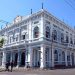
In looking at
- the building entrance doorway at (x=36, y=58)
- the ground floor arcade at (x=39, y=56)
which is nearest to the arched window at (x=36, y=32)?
the ground floor arcade at (x=39, y=56)

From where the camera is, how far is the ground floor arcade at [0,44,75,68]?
31216 millimetres

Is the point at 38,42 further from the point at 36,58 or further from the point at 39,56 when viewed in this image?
the point at 36,58

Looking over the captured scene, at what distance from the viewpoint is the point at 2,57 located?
43000 millimetres

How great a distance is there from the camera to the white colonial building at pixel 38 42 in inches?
1245

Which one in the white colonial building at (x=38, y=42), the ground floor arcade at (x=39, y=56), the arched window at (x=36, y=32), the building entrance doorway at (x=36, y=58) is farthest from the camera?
the building entrance doorway at (x=36, y=58)

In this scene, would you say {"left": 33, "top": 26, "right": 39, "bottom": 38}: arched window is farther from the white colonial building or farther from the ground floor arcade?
the ground floor arcade

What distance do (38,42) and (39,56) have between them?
3.54 meters

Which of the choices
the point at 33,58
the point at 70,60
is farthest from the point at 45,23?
the point at 70,60

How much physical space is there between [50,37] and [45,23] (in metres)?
3.23

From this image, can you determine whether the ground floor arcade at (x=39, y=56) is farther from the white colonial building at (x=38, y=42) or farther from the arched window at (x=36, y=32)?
the arched window at (x=36, y=32)

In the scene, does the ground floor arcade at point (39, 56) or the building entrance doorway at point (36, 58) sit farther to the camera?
the building entrance doorway at point (36, 58)

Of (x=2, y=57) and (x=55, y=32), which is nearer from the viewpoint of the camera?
(x=55, y=32)

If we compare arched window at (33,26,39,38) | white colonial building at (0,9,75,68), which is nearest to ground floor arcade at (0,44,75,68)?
white colonial building at (0,9,75,68)

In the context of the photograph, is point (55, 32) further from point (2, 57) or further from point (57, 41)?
point (2, 57)
